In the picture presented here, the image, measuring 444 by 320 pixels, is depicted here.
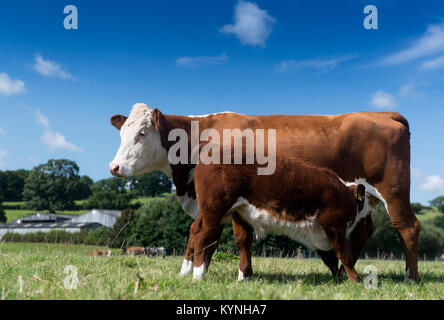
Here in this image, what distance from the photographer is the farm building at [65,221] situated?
3302 inches

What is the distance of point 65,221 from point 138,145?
95273 mm

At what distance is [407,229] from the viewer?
6.70 meters

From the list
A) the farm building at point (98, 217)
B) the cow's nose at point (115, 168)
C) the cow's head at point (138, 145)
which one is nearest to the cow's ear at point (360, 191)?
the cow's head at point (138, 145)

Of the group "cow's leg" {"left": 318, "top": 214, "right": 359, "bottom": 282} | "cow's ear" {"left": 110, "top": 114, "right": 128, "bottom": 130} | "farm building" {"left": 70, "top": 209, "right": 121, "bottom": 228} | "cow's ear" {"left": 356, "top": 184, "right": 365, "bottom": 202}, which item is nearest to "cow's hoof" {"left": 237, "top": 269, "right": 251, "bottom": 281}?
"cow's leg" {"left": 318, "top": 214, "right": 359, "bottom": 282}

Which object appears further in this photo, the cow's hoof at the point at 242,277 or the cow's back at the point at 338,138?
the cow's back at the point at 338,138

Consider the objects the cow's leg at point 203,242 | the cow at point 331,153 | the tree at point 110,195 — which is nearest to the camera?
the cow's leg at point 203,242

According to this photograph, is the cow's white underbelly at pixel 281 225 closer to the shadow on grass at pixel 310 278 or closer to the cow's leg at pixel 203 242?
the cow's leg at pixel 203 242

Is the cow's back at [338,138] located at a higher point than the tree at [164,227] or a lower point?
higher

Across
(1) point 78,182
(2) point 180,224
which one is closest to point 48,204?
(1) point 78,182

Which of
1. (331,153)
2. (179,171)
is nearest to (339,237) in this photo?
(331,153)

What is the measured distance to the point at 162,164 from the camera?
268 inches

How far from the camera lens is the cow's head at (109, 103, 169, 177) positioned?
639 cm

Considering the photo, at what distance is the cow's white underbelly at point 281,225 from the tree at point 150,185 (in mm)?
105282

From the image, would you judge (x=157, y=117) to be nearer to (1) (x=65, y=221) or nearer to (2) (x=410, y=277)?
(2) (x=410, y=277)
